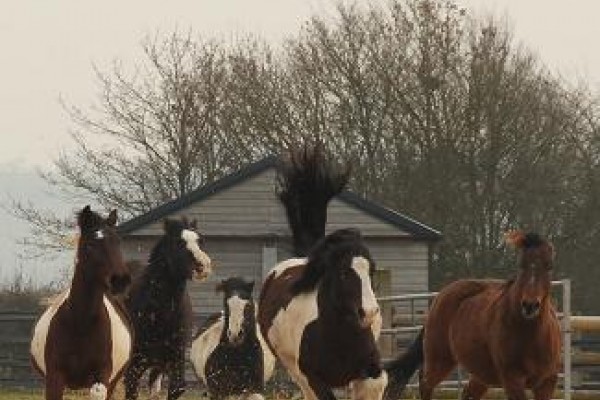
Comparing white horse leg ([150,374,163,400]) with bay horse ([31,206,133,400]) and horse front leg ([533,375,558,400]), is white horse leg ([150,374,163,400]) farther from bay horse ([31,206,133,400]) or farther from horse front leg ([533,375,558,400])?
horse front leg ([533,375,558,400])

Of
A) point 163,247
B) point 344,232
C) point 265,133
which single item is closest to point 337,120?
point 265,133

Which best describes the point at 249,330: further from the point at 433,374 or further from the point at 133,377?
the point at 433,374

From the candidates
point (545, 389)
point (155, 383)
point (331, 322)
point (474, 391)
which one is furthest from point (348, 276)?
point (155, 383)

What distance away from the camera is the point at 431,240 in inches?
1351

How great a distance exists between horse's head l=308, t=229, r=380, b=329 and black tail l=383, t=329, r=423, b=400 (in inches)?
136

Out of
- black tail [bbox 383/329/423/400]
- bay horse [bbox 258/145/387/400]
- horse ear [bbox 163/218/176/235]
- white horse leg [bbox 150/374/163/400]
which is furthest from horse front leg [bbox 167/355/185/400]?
black tail [bbox 383/329/423/400]

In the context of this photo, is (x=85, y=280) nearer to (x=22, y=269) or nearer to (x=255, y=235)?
(x=255, y=235)

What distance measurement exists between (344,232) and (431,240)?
22.3 m

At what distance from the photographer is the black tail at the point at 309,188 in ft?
49.1

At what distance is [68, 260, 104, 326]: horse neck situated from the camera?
12234mm

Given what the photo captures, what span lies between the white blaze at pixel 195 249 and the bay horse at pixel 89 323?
2674 millimetres

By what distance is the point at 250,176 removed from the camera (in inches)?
1358

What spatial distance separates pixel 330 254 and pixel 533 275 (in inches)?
67.0

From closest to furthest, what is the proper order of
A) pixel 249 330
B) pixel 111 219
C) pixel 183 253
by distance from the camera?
pixel 111 219, pixel 183 253, pixel 249 330
